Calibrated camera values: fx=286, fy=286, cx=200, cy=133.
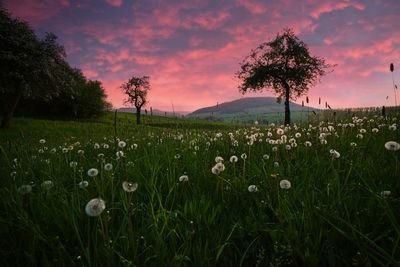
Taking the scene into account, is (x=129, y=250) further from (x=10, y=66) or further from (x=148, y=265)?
(x=10, y=66)

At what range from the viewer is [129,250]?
203 centimetres

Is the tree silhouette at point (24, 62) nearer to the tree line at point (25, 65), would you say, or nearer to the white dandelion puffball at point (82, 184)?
the tree line at point (25, 65)

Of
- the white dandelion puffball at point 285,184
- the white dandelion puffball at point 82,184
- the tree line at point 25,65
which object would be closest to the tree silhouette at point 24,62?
the tree line at point 25,65

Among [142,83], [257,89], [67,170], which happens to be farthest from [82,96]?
[67,170]

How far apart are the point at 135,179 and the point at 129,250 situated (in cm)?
175

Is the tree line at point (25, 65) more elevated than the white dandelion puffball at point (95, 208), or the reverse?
the tree line at point (25, 65)

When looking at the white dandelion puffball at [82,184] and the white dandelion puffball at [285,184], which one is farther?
the white dandelion puffball at [82,184]

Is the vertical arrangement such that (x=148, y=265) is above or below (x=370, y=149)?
below

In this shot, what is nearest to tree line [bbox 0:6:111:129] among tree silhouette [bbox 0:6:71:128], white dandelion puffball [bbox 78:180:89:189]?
tree silhouette [bbox 0:6:71:128]

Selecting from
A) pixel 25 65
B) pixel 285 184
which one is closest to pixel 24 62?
pixel 25 65

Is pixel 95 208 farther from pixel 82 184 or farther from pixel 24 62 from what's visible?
pixel 24 62

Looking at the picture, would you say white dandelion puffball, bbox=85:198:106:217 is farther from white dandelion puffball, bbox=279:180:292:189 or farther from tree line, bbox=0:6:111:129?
tree line, bbox=0:6:111:129

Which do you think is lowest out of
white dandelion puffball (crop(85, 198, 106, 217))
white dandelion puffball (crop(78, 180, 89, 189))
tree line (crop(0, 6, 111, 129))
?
white dandelion puffball (crop(78, 180, 89, 189))

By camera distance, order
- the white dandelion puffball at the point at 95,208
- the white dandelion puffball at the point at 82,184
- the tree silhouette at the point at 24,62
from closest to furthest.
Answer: the white dandelion puffball at the point at 95,208, the white dandelion puffball at the point at 82,184, the tree silhouette at the point at 24,62
